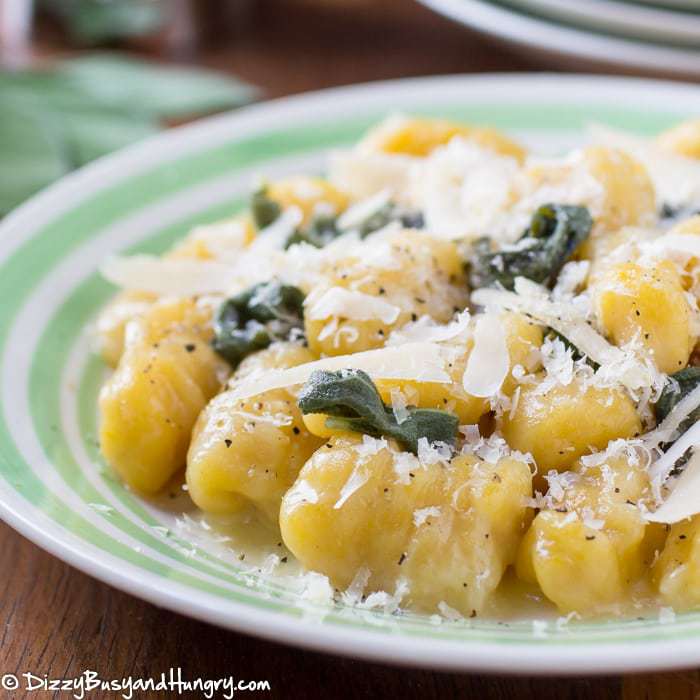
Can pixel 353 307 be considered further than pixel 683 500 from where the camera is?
Yes

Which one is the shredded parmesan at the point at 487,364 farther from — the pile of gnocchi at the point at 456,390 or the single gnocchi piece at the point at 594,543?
the single gnocchi piece at the point at 594,543

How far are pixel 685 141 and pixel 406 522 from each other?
4.42 ft

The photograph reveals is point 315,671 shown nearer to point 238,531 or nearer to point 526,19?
point 238,531

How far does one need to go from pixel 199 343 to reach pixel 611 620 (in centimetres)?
97

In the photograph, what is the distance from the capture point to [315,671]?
1.83 meters

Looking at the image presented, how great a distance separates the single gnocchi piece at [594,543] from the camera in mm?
1781

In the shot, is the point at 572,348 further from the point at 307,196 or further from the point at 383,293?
the point at 307,196

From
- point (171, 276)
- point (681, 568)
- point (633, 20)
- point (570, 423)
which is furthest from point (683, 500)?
point (633, 20)

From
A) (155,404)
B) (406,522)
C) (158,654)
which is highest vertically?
(406,522)

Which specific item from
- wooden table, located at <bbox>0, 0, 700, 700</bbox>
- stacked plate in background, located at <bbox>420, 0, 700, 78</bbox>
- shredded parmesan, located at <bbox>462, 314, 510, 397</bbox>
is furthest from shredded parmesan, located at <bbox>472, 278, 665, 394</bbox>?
stacked plate in background, located at <bbox>420, 0, 700, 78</bbox>

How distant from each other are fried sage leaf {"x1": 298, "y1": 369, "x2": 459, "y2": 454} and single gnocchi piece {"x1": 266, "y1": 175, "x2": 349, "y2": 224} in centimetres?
89

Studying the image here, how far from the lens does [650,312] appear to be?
1964mm

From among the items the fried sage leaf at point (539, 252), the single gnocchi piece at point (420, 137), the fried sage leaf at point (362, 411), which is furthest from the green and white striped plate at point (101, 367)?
the fried sage leaf at point (539, 252)

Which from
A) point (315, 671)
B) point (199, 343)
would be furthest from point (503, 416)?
point (199, 343)
